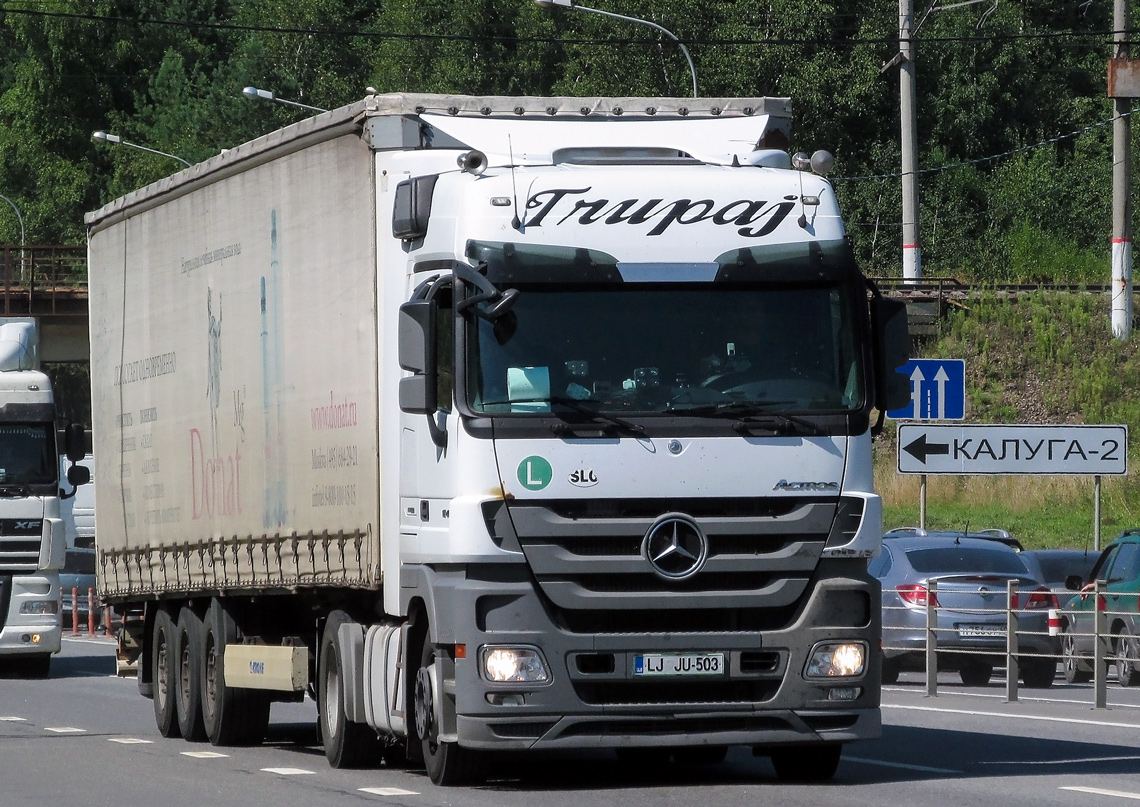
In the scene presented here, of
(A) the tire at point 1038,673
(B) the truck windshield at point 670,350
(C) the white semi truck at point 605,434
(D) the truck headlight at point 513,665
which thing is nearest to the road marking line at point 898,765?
(C) the white semi truck at point 605,434

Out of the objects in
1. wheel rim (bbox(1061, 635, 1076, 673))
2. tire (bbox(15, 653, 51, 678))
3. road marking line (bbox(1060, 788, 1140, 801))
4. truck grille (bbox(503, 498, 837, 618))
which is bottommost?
tire (bbox(15, 653, 51, 678))

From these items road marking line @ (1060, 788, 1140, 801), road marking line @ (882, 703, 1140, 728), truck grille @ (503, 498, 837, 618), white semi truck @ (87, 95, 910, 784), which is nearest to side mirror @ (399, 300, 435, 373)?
white semi truck @ (87, 95, 910, 784)

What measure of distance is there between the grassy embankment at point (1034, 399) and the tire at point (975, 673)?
60.9 ft

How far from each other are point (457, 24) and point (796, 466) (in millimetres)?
76147

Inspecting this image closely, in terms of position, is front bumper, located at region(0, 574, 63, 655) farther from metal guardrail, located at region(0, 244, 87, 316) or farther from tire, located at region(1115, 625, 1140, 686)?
metal guardrail, located at region(0, 244, 87, 316)

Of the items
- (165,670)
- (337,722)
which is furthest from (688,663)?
(165,670)

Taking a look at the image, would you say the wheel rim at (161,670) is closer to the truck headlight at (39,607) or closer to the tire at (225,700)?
the tire at (225,700)

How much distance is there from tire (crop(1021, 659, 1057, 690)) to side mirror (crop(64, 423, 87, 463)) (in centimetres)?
1052

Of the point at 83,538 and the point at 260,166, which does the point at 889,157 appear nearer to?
the point at 83,538

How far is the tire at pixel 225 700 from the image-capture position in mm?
16156

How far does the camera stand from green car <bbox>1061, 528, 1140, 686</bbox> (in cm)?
2244

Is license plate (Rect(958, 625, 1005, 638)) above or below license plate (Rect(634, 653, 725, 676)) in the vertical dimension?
below

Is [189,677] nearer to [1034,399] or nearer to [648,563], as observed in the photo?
[648,563]

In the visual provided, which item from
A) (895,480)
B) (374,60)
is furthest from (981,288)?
(374,60)
